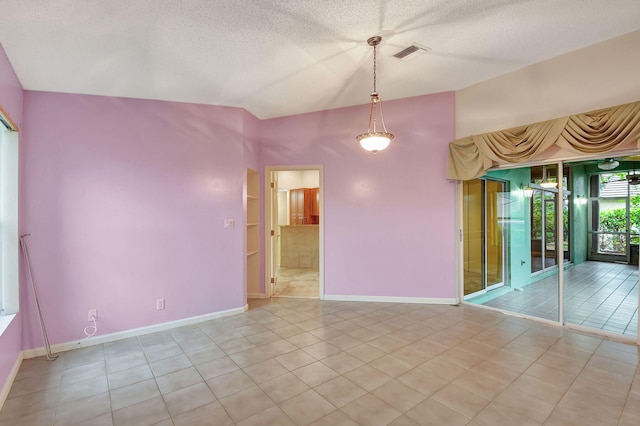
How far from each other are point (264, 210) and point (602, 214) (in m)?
5.05

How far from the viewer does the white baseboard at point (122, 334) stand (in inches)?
115

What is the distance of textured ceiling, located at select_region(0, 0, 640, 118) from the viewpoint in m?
2.19

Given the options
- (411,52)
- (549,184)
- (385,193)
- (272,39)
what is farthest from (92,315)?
(549,184)

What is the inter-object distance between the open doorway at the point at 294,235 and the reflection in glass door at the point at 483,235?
90.7 inches

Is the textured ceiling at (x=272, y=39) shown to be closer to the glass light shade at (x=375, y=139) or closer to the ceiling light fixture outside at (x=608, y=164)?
the glass light shade at (x=375, y=139)

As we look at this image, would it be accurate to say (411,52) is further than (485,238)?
No

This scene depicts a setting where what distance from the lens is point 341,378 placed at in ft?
7.85

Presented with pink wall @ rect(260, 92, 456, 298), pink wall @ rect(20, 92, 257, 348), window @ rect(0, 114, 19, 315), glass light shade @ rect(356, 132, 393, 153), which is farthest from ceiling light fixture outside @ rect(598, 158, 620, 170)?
window @ rect(0, 114, 19, 315)

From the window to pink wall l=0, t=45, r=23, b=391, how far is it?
16 cm

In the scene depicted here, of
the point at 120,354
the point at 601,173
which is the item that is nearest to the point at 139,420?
the point at 120,354

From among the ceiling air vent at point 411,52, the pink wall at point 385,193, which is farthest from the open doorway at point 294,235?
the ceiling air vent at point 411,52

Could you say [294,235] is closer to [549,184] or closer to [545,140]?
[549,184]

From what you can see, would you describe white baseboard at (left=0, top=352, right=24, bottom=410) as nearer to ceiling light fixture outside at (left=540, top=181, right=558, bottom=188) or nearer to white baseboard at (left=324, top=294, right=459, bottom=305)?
white baseboard at (left=324, top=294, right=459, bottom=305)

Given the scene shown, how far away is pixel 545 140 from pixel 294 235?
539 cm
